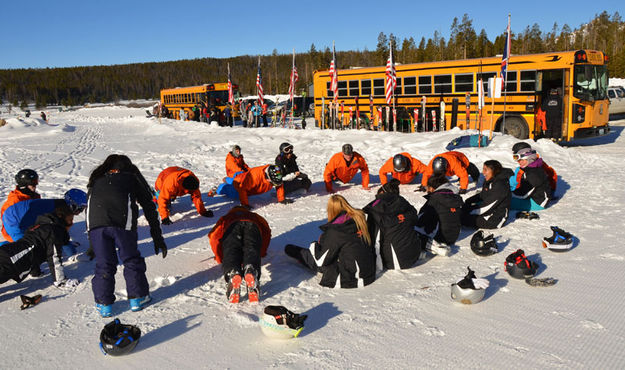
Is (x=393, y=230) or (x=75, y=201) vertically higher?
(x=75, y=201)

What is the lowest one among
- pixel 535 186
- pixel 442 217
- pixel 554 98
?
pixel 442 217

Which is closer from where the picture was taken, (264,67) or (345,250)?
(345,250)

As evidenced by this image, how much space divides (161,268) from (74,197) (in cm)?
158

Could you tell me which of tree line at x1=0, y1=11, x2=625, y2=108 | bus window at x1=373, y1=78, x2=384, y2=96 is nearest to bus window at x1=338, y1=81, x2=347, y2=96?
bus window at x1=373, y1=78, x2=384, y2=96

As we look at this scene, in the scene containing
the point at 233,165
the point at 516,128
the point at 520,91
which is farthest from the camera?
the point at 516,128

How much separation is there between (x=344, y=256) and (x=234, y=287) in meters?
1.09

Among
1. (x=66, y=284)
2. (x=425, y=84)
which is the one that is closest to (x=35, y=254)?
(x=66, y=284)

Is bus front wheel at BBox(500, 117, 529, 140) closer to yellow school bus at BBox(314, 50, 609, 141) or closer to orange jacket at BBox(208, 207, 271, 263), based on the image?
yellow school bus at BBox(314, 50, 609, 141)

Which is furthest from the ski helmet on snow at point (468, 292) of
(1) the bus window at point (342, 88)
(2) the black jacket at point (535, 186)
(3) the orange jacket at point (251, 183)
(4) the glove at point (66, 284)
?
(1) the bus window at point (342, 88)

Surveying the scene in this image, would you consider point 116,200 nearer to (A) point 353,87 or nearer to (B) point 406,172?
(B) point 406,172

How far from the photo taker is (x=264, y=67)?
400ft

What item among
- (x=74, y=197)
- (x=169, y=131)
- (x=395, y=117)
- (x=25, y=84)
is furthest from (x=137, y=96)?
(x=74, y=197)

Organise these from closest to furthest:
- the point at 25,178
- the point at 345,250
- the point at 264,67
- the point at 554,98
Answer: the point at 345,250, the point at 25,178, the point at 554,98, the point at 264,67

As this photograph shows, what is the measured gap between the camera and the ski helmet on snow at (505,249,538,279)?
4051mm
